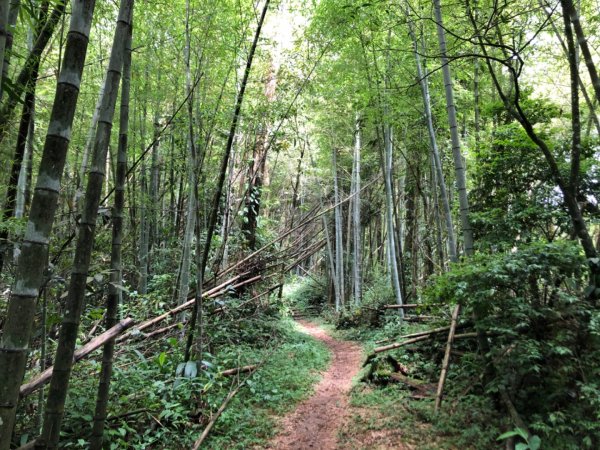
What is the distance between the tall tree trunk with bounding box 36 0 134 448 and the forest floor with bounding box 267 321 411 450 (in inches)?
80.6

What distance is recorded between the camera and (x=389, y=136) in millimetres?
6918

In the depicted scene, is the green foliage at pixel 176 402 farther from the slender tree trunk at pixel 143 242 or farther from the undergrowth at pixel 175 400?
the slender tree trunk at pixel 143 242

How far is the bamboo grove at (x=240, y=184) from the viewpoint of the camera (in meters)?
1.69

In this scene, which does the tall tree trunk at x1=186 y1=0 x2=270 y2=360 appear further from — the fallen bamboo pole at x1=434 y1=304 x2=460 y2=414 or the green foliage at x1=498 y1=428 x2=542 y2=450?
the green foliage at x1=498 y1=428 x2=542 y2=450

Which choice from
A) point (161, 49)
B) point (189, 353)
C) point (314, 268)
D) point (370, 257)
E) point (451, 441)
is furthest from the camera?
point (314, 268)

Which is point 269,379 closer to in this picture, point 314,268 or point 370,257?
point 370,257

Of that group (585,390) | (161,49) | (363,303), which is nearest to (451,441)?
(585,390)

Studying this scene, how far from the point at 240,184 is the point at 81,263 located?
6452mm

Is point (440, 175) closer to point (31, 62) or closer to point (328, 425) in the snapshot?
point (328, 425)

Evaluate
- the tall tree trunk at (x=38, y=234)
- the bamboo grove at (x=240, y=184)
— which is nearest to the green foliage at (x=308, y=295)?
the bamboo grove at (x=240, y=184)

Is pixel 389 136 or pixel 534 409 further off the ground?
pixel 389 136

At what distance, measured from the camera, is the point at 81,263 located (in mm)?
1631

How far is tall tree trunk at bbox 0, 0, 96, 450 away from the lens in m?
1.21

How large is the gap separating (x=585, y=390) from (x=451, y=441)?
993 mm
